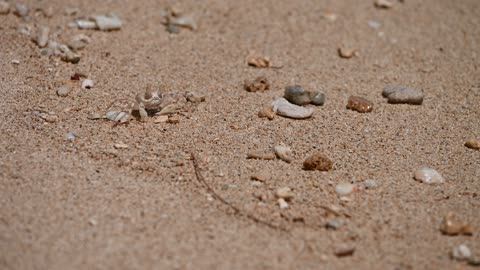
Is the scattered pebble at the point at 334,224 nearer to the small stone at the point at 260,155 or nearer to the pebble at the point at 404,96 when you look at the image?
the small stone at the point at 260,155

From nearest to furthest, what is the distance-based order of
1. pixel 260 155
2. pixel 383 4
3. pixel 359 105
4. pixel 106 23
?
pixel 260 155
pixel 359 105
pixel 106 23
pixel 383 4

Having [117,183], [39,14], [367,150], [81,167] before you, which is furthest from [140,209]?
[39,14]

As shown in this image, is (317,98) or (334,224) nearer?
(334,224)

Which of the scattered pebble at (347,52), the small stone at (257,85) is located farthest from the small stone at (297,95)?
the scattered pebble at (347,52)

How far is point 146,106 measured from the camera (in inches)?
106

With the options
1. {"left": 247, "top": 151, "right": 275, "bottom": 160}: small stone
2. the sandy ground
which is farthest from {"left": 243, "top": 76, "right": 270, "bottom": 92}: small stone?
{"left": 247, "top": 151, "right": 275, "bottom": 160}: small stone

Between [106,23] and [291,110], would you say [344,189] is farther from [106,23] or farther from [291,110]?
[106,23]

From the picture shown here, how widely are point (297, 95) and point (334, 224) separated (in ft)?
2.91

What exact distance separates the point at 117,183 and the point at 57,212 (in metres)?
0.26

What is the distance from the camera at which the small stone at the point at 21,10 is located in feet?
10.8

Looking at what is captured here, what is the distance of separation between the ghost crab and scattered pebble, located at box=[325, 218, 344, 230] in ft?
3.11

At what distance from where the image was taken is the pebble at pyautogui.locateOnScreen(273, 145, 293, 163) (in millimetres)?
2449

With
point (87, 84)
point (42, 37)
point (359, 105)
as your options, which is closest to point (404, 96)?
point (359, 105)

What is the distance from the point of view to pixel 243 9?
360cm
